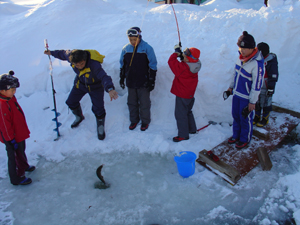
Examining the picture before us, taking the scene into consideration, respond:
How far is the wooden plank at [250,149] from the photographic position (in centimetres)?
337

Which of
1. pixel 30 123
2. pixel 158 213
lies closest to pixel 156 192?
pixel 158 213

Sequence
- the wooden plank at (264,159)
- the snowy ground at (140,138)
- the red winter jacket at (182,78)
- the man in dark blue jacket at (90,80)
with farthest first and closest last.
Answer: the red winter jacket at (182,78), the man in dark blue jacket at (90,80), the wooden plank at (264,159), the snowy ground at (140,138)

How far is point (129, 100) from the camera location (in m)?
4.57

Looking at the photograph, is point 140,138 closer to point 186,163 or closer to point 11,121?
point 186,163

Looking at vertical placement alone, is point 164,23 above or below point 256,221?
above

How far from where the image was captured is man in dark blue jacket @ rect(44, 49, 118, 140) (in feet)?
11.9

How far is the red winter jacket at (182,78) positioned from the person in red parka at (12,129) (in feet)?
8.41

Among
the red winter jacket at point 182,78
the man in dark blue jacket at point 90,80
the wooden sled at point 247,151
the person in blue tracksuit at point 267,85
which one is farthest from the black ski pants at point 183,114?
the person in blue tracksuit at point 267,85

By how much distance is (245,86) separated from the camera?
11.5 ft

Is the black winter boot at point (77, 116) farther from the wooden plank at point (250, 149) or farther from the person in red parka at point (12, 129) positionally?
the wooden plank at point (250, 149)

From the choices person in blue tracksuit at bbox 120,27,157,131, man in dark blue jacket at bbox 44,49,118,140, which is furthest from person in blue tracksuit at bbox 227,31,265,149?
man in dark blue jacket at bbox 44,49,118,140

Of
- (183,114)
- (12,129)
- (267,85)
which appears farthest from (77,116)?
(267,85)

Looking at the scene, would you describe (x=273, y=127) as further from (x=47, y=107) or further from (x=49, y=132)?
(x=47, y=107)

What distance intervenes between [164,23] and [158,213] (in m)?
5.69
